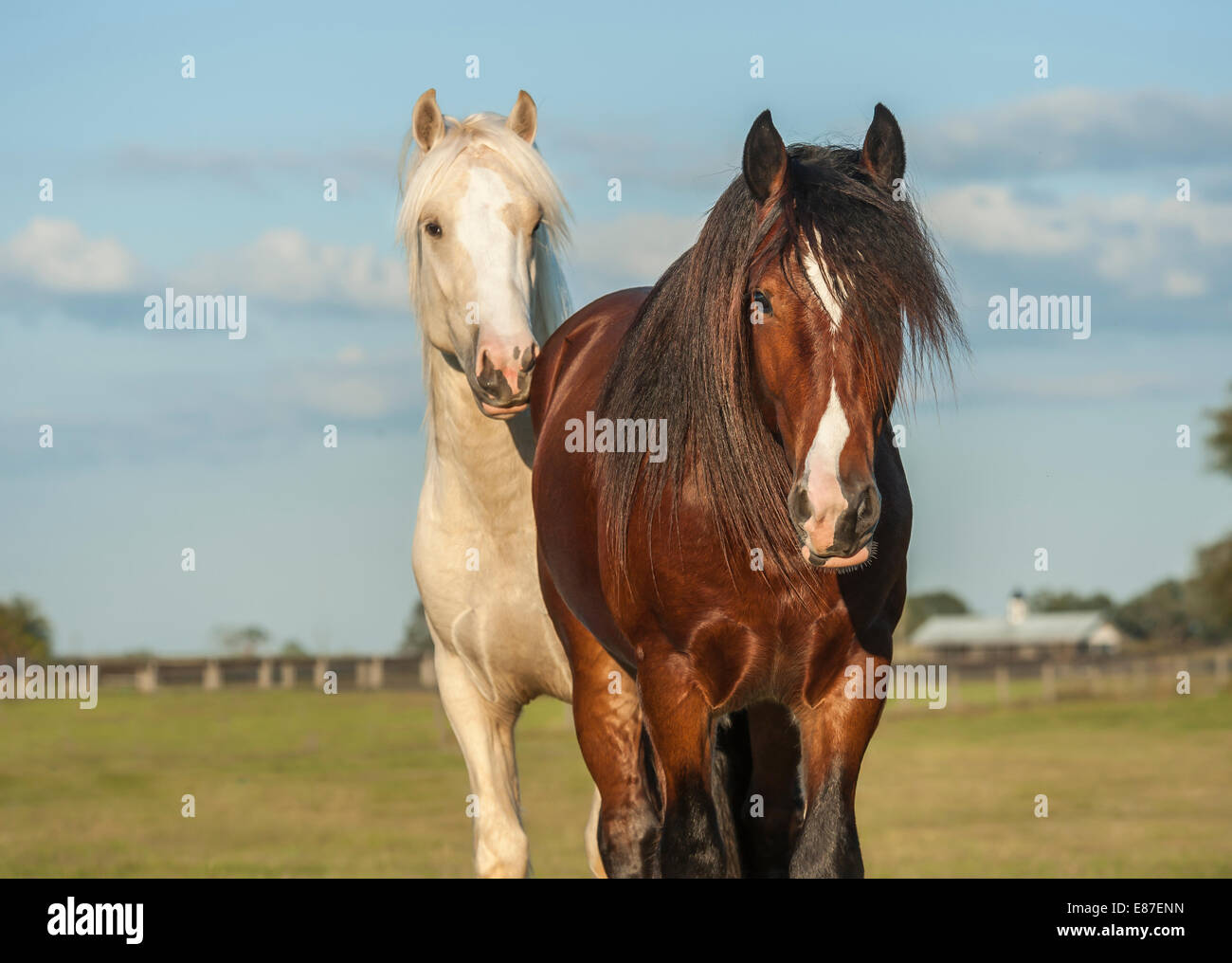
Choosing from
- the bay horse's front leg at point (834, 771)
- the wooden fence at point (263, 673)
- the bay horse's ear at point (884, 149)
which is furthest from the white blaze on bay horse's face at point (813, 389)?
the wooden fence at point (263, 673)

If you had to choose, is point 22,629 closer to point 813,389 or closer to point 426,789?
point 426,789

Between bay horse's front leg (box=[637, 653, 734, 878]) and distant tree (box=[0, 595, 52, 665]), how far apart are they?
47805mm

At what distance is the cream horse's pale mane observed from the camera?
18.1ft

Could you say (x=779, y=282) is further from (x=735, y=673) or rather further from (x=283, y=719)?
(x=283, y=719)

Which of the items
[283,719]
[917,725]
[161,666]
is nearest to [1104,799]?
[917,725]

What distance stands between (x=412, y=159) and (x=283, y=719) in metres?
42.8

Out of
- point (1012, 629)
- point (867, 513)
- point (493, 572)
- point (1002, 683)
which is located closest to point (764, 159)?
point (867, 513)

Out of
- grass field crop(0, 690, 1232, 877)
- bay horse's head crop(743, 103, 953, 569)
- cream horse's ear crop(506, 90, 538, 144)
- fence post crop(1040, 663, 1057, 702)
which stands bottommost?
grass field crop(0, 690, 1232, 877)

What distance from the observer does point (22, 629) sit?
5959 centimetres

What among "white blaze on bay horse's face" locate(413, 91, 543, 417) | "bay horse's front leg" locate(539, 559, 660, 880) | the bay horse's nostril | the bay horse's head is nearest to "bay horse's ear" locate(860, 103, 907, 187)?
the bay horse's head

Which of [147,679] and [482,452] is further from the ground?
[482,452]

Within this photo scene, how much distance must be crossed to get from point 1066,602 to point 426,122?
414ft

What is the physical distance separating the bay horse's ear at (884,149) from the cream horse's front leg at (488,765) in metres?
3.11

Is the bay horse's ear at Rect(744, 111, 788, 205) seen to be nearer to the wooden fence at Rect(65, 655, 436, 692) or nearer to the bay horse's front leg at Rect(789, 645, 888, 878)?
the bay horse's front leg at Rect(789, 645, 888, 878)
